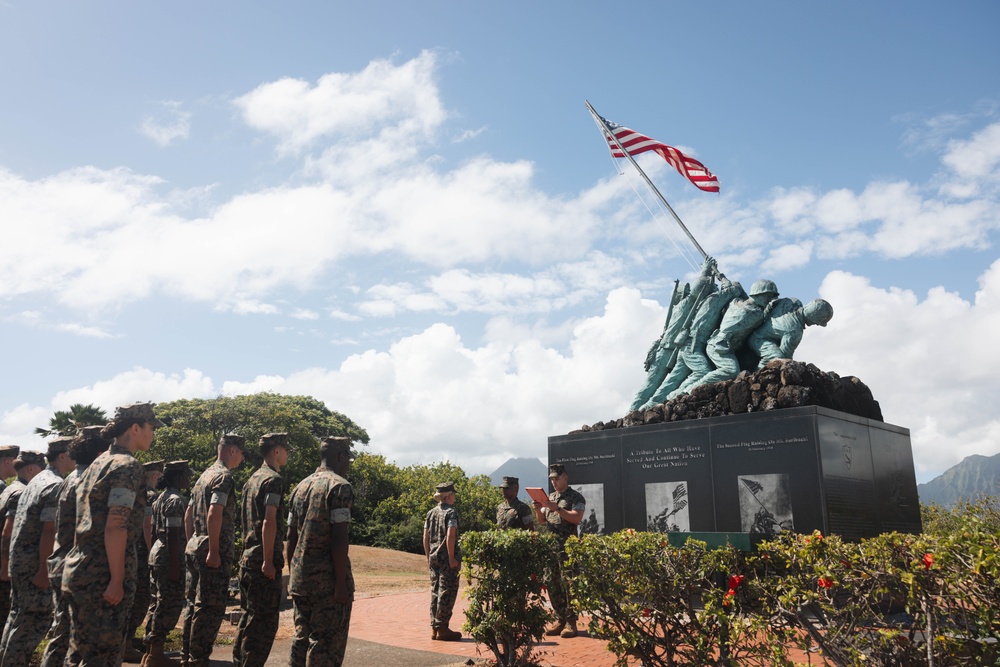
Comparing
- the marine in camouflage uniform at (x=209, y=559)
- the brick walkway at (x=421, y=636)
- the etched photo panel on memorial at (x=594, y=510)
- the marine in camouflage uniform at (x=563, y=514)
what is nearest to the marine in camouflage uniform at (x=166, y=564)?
the marine in camouflage uniform at (x=209, y=559)

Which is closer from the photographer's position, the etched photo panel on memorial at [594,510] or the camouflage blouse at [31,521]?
the camouflage blouse at [31,521]

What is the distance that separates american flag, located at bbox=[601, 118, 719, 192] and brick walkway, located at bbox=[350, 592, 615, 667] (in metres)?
10.6

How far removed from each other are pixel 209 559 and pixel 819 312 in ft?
35.3

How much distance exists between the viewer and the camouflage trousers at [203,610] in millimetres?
5285

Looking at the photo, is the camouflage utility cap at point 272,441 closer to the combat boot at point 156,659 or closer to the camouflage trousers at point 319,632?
the camouflage trousers at point 319,632

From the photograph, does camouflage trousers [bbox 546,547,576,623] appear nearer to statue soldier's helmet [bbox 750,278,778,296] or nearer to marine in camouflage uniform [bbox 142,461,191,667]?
marine in camouflage uniform [bbox 142,461,191,667]

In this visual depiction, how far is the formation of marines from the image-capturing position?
4.14 metres

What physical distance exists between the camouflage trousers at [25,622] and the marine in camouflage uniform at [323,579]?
6.76 ft

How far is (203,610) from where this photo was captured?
17.7 ft

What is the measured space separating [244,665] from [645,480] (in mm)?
7969

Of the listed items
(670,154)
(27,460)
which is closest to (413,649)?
(27,460)

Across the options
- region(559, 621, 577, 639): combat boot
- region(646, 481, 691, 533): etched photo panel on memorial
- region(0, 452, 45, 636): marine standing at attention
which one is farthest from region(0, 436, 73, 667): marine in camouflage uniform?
region(646, 481, 691, 533): etched photo panel on memorial

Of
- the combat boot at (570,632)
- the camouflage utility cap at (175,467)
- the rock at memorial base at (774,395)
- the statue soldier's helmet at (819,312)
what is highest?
the statue soldier's helmet at (819,312)

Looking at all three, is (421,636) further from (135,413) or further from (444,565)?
(135,413)
